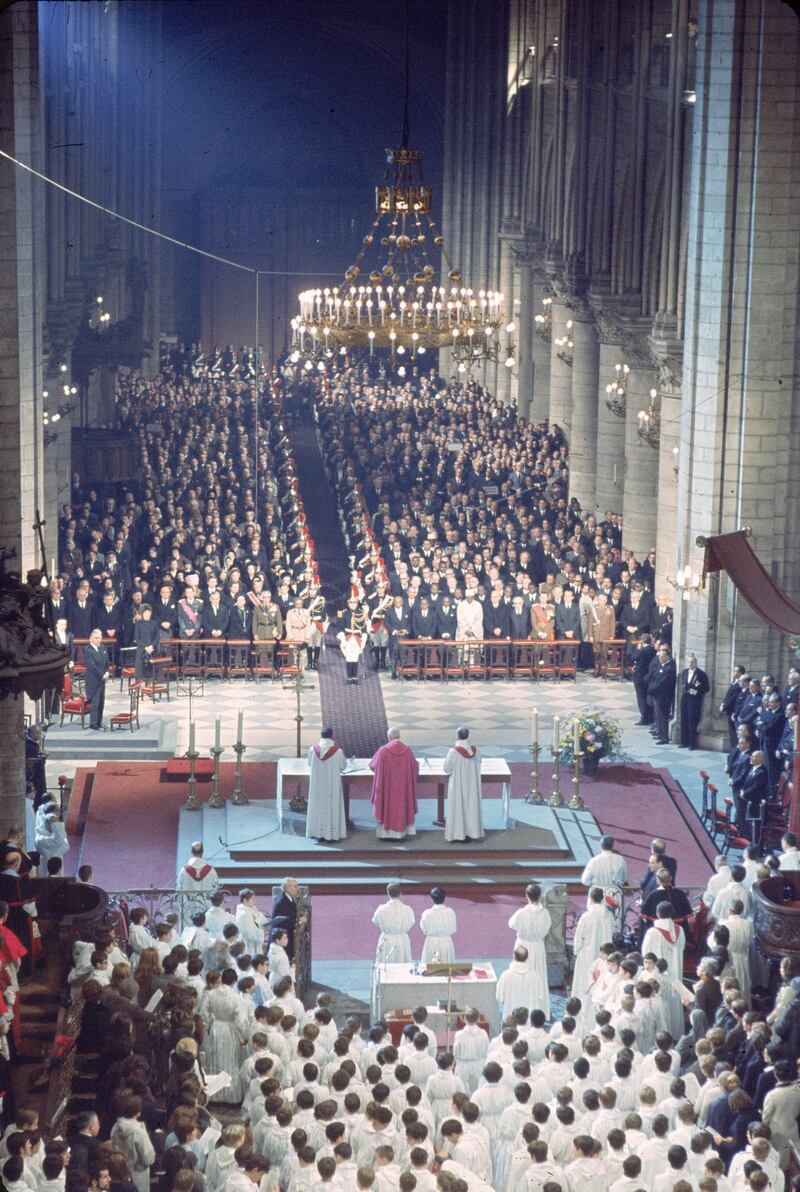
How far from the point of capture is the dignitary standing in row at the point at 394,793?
23594mm

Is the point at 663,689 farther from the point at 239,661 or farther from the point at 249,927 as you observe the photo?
the point at 249,927

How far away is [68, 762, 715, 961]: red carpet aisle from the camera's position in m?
22.3

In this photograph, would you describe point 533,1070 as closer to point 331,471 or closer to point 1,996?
point 1,996

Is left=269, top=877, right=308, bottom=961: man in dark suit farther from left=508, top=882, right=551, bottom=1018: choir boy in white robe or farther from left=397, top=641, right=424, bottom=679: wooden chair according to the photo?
left=397, top=641, right=424, bottom=679: wooden chair

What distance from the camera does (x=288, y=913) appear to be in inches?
787

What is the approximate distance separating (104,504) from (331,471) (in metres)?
7.57

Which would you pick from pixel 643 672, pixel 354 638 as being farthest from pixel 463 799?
pixel 354 638

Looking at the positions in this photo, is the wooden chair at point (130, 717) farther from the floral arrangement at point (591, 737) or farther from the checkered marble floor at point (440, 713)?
the floral arrangement at point (591, 737)

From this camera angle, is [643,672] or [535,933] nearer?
[535,933]

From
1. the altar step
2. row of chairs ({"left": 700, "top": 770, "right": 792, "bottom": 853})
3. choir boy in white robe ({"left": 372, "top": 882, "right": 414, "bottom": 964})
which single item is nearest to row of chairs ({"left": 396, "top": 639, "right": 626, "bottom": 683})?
the altar step

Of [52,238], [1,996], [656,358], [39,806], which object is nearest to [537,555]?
[656,358]

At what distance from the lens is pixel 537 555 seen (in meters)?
35.4

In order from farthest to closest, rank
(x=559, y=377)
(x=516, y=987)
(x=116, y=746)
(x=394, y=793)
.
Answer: (x=559, y=377)
(x=116, y=746)
(x=394, y=793)
(x=516, y=987)

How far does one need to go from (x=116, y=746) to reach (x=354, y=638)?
453cm
